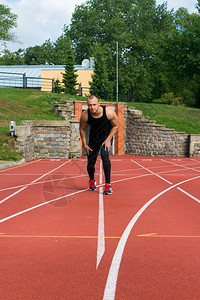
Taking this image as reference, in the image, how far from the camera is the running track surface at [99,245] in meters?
2.89

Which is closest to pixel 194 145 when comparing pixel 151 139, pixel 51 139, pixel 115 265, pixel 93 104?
pixel 151 139

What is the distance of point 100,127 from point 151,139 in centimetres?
1617

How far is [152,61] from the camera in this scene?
5409 cm

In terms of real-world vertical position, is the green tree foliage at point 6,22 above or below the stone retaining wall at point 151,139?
above

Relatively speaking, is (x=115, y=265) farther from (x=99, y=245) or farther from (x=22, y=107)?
(x=22, y=107)

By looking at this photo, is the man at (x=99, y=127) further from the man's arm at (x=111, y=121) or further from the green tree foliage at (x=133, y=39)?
the green tree foliage at (x=133, y=39)

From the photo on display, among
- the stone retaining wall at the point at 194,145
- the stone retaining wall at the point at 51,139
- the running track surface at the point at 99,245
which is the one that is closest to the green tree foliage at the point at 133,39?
the stone retaining wall at the point at 194,145

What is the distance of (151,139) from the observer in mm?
22750

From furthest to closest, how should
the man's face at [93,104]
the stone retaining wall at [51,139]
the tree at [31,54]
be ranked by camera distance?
the tree at [31,54], the stone retaining wall at [51,139], the man's face at [93,104]

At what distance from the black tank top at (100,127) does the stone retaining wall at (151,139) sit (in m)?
15.5

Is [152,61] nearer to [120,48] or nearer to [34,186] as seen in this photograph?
[120,48]

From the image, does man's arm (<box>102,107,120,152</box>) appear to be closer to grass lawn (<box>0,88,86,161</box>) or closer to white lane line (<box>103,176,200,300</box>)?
white lane line (<box>103,176,200,300</box>)

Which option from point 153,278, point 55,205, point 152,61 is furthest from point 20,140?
point 152,61

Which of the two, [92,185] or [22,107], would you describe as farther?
[22,107]
